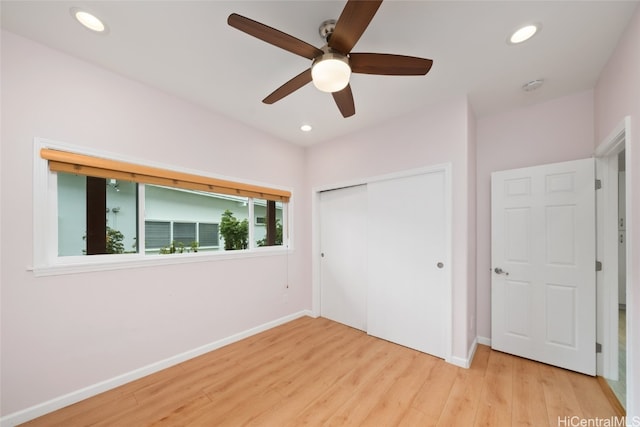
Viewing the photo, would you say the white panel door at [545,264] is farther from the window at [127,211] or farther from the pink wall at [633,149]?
the window at [127,211]

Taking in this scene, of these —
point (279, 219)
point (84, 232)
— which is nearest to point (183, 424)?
point (84, 232)

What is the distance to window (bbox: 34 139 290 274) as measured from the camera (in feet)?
6.16

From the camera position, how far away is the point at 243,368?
2.39 metres

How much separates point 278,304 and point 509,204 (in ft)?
10.2

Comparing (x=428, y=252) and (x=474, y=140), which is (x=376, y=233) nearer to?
(x=428, y=252)

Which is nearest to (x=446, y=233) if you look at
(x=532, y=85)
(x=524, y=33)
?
(x=532, y=85)

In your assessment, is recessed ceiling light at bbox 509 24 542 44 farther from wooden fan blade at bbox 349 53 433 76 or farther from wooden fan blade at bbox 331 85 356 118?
wooden fan blade at bbox 331 85 356 118

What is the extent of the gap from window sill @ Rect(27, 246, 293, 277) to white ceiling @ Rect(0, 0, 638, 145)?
1.66m

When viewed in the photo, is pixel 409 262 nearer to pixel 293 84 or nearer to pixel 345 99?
pixel 345 99

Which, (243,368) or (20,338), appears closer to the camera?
(20,338)

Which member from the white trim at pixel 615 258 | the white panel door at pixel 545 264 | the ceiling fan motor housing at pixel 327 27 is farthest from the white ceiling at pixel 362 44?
the white panel door at pixel 545 264

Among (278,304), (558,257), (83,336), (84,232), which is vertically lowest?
(278,304)

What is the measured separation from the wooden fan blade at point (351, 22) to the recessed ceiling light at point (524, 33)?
1.26 m

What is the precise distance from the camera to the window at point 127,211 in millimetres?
1879
